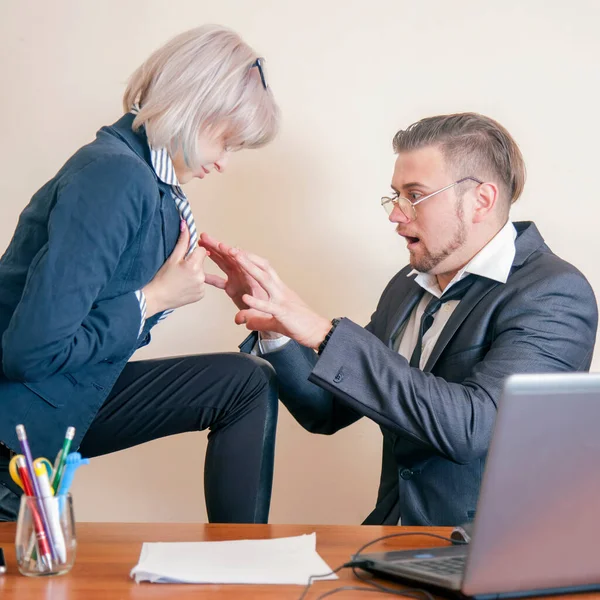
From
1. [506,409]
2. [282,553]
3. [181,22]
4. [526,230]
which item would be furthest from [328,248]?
[506,409]

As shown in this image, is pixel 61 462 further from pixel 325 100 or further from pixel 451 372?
pixel 325 100

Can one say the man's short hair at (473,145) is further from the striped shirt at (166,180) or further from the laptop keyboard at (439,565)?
the laptop keyboard at (439,565)

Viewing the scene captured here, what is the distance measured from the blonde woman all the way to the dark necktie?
43cm

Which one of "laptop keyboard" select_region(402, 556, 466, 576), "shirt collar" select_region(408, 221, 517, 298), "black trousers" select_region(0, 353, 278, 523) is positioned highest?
"shirt collar" select_region(408, 221, 517, 298)

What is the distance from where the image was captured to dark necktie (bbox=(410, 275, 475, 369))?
6.14 feet

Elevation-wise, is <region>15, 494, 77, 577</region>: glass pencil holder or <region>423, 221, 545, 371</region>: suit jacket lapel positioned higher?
<region>423, 221, 545, 371</region>: suit jacket lapel

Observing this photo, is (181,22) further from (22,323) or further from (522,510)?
(522,510)

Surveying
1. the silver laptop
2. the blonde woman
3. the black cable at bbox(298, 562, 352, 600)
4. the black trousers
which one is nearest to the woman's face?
the blonde woman

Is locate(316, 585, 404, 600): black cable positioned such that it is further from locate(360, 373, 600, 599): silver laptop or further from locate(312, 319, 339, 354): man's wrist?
locate(312, 319, 339, 354): man's wrist

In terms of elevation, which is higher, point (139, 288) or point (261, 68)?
point (261, 68)

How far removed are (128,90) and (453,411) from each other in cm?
88

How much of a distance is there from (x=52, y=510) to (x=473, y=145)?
131 cm

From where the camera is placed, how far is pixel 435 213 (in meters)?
1.92

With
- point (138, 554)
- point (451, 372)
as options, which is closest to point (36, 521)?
point (138, 554)
